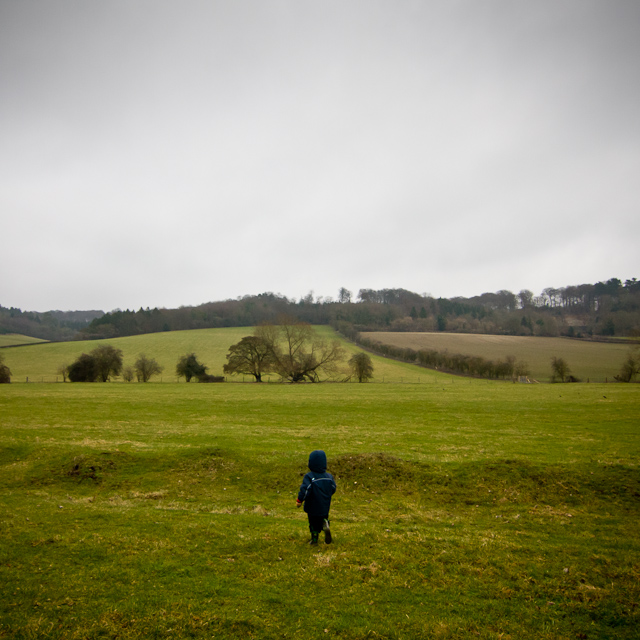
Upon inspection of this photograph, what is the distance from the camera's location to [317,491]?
30.1ft

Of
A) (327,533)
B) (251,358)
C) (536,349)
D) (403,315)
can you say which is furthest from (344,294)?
(327,533)

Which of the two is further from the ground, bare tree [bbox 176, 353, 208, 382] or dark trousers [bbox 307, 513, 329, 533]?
dark trousers [bbox 307, 513, 329, 533]

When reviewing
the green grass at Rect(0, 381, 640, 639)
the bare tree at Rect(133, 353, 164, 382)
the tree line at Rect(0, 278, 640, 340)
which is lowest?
the bare tree at Rect(133, 353, 164, 382)

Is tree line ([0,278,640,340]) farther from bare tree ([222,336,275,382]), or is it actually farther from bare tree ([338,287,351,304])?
bare tree ([222,336,275,382])

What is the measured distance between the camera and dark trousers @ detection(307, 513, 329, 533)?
9365 millimetres

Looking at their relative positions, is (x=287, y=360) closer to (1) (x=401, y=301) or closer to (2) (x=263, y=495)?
(2) (x=263, y=495)

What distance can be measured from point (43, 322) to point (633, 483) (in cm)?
23069

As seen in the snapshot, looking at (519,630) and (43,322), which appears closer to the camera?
A: (519,630)

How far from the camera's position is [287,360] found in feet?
245

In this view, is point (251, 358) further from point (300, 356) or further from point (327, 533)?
point (327, 533)

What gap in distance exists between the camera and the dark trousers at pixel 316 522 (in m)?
9.36

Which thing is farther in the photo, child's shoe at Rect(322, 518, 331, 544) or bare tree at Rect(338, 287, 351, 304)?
bare tree at Rect(338, 287, 351, 304)

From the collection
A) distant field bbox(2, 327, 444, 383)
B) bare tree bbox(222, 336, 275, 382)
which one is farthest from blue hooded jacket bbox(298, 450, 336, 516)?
distant field bbox(2, 327, 444, 383)

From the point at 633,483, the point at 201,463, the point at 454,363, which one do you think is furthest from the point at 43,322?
the point at 633,483
